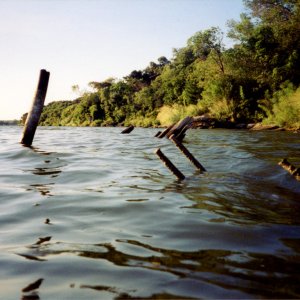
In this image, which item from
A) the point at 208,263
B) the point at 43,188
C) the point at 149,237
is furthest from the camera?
the point at 43,188

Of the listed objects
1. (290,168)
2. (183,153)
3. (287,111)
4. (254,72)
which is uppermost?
(254,72)

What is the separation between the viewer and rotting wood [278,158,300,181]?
14.9 ft

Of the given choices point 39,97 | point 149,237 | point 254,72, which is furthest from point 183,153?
point 254,72

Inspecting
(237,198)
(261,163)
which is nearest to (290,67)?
(261,163)

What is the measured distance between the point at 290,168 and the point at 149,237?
2.71 metres

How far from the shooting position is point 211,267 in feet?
7.29

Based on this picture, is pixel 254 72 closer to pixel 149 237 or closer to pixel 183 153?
pixel 183 153

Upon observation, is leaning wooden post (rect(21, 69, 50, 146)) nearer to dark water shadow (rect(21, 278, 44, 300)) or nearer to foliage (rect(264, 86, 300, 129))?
dark water shadow (rect(21, 278, 44, 300))

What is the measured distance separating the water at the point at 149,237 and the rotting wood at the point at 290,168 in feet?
0.81

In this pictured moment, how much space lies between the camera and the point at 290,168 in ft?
15.0

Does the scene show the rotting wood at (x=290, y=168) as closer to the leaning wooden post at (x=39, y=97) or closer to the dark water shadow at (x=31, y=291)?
the dark water shadow at (x=31, y=291)

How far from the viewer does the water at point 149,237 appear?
6.52ft

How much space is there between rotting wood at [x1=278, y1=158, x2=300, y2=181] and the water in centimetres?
25

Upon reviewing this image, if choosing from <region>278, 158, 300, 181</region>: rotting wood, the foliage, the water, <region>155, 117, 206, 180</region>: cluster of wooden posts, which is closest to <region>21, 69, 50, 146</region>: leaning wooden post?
the water
